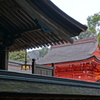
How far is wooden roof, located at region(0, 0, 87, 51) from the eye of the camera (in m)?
3.68

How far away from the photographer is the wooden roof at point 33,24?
12.1 feet

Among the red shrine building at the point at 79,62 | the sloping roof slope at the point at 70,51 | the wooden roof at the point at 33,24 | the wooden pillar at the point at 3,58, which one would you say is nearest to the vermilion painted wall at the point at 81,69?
the red shrine building at the point at 79,62

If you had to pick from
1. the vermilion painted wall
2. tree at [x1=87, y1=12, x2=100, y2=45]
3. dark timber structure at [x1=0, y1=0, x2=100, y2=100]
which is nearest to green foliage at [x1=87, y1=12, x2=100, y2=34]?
tree at [x1=87, y1=12, x2=100, y2=45]

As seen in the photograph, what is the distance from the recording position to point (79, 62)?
13.7 metres

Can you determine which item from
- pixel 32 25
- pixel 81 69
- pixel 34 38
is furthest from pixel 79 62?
pixel 32 25

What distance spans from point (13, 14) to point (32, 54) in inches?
1916

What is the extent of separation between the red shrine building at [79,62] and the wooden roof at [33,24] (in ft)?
28.1

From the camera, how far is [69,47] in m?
18.5

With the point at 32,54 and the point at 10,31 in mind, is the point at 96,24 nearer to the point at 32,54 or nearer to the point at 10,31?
the point at 10,31

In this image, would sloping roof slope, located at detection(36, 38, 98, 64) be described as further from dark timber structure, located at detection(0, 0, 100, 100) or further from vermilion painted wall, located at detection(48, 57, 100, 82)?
dark timber structure, located at detection(0, 0, 100, 100)

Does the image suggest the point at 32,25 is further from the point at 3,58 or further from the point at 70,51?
the point at 70,51

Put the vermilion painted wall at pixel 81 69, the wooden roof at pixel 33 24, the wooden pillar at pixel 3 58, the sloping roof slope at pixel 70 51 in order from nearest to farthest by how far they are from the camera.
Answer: the wooden roof at pixel 33 24
the wooden pillar at pixel 3 58
the vermilion painted wall at pixel 81 69
the sloping roof slope at pixel 70 51

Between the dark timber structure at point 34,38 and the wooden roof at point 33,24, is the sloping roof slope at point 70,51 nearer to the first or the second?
the dark timber structure at point 34,38

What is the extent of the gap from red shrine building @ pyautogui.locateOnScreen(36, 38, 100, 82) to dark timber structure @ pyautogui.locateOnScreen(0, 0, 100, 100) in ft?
27.4
